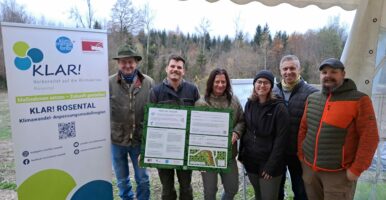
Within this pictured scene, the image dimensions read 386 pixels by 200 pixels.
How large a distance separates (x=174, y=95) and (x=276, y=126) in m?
0.94

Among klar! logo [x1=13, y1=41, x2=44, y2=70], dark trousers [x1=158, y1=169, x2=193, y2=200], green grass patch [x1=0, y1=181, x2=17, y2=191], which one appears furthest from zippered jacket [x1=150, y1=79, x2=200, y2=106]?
green grass patch [x1=0, y1=181, x2=17, y2=191]

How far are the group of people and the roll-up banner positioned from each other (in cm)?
23

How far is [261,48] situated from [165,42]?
21.6 ft

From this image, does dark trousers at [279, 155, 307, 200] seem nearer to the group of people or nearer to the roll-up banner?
the group of people

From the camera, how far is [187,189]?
115 inches

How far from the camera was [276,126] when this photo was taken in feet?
8.35

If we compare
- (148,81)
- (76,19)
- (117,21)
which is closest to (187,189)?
(148,81)

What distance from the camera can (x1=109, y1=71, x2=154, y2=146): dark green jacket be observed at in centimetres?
304

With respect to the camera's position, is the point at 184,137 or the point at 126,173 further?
the point at 126,173

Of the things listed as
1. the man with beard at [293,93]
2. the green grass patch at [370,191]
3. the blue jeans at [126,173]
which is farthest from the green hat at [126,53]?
the green grass patch at [370,191]

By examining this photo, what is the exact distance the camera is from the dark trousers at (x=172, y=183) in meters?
2.87

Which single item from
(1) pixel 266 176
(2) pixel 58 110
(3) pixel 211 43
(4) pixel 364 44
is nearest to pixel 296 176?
(1) pixel 266 176

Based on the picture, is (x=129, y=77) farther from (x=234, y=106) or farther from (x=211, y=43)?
(x=211, y=43)

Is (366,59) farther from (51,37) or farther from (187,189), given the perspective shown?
(51,37)
